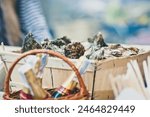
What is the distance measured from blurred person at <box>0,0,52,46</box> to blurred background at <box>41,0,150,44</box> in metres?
0.03

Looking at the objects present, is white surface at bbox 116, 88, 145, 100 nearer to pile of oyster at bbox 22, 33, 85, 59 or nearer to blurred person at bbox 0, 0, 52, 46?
pile of oyster at bbox 22, 33, 85, 59

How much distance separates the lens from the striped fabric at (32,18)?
1651mm

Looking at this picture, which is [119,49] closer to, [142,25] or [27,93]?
[142,25]

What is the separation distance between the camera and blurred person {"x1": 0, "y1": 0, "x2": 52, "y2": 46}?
1.65 m

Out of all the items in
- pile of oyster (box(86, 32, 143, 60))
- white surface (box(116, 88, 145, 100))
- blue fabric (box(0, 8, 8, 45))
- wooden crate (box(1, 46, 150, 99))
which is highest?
blue fabric (box(0, 8, 8, 45))

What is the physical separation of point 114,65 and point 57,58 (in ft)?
0.68

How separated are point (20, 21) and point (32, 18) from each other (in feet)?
0.15

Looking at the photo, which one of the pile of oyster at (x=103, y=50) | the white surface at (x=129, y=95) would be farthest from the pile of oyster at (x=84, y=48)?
the white surface at (x=129, y=95)

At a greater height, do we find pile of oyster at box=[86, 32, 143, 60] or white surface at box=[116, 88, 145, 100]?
pile of oyster at box=[86, 32, 143, 60]

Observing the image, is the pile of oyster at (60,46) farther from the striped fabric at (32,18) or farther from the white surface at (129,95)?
the white surface at (129,95)

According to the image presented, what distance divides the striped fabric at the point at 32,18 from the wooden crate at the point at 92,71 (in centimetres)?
9

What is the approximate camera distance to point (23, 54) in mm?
1648

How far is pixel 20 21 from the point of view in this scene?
1660 mm

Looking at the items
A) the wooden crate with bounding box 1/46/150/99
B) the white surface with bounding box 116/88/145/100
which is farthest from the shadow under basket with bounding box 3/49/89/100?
the white surface with bounding box 116/88/145/100
